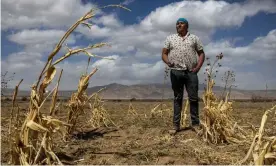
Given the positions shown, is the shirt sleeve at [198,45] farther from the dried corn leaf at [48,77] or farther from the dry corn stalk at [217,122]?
the dried corn leaf at [48,77]

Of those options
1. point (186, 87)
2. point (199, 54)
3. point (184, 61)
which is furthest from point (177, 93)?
point (199, 54)

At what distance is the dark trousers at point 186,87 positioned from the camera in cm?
568

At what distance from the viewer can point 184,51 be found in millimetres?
5680

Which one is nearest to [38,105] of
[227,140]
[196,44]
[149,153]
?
[149,153]

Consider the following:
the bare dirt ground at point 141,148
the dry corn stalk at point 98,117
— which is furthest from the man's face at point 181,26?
the dry corn stalk at point 98,117

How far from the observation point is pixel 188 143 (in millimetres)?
5051

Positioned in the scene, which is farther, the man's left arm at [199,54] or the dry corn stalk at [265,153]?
the man's left arm at [199,54]

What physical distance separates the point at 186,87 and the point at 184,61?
1.23ft

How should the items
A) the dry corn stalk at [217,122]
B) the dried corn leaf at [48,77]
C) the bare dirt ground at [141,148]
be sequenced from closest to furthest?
1. the dried corn leaf at [48,77]
2. the bare dirt ground at [141,148]
3. the dry corn stalk at [217,122]

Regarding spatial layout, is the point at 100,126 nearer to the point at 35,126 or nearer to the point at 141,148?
the point at 141,148

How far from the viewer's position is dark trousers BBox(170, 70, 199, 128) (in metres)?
5.68

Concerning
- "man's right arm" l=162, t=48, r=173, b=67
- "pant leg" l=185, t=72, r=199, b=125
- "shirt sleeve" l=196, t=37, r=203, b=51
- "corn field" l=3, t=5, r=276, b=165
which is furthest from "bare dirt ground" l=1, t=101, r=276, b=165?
"shirt sleeve" l=196, t=37, r=203, b=51

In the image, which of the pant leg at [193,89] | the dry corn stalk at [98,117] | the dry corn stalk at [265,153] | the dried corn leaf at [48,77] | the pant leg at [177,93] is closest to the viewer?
A: the dry corn stalk at [265,153]

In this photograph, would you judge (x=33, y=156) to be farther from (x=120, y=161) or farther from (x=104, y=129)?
(x=104, y=129)
